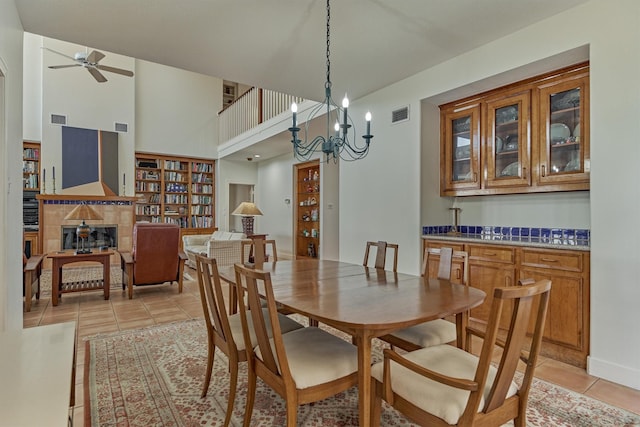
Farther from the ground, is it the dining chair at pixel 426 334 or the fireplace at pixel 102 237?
the fireplace at pixel 102 237

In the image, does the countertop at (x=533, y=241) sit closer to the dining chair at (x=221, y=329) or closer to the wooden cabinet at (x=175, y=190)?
the dining chair at (x=221, y=329)

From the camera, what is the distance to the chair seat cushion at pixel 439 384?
4.06 ft

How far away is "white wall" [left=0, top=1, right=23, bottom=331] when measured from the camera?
7.40ft

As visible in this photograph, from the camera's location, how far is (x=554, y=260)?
105 inches

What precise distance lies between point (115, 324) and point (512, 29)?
4.59 metres

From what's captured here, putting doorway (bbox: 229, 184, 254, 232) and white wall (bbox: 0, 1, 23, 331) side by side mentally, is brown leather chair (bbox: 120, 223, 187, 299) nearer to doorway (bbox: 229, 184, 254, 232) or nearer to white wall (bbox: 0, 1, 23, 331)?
white wall (bbox: 0, 1, 23, 331)

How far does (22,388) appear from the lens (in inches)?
48.2

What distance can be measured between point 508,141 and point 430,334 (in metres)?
2.24

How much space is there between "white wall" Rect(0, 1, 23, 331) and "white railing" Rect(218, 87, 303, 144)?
337 cm

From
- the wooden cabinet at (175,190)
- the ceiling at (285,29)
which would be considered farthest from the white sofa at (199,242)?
the ceiling at (285,29)

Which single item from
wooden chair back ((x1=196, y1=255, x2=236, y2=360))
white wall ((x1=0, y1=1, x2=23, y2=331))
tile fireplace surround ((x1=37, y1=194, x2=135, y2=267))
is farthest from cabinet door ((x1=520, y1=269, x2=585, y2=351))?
tile fireplace surround ((x1=37, y1=194, x2=135, y2=267))

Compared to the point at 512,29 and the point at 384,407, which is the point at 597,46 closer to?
the point at 512,29

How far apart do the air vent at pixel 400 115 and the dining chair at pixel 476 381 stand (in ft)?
9.54

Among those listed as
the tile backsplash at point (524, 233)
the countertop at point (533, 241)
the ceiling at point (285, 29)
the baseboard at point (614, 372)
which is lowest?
the baseboard at point (614, 372)
